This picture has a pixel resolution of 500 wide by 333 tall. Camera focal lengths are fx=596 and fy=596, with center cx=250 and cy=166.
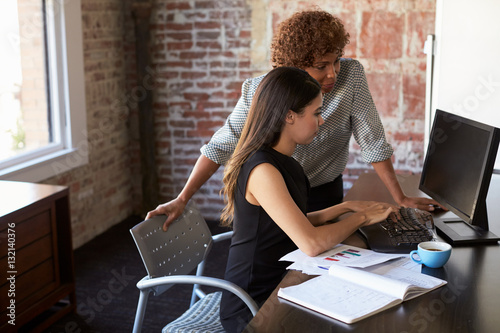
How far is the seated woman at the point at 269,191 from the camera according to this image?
6.30 ft

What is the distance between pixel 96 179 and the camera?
4543mm

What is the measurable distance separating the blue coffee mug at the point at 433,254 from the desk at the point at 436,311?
0.02 meters

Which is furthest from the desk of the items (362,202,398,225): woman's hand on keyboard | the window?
the window

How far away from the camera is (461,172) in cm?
206

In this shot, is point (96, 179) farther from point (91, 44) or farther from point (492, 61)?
point (492, 61)

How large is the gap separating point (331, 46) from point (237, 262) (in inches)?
35.8

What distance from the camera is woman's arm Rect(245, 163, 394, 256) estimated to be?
1.86m

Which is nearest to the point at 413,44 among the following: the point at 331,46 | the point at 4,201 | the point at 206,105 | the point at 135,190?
the point at 206,105

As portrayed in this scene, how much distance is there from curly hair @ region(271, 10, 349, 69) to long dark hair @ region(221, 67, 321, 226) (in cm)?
27

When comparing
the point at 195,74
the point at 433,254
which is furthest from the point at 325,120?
the point at 195,74

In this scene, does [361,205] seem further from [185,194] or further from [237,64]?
[237,64]

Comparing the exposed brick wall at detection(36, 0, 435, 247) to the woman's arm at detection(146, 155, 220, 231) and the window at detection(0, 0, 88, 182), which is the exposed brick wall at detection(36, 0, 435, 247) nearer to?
the window at detection(0, 0, 88, 182)

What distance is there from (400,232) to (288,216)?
0.41 m

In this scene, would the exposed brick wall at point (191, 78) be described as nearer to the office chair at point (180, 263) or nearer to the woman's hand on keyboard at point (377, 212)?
the office chair at point (180, 263)
